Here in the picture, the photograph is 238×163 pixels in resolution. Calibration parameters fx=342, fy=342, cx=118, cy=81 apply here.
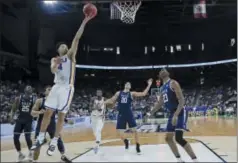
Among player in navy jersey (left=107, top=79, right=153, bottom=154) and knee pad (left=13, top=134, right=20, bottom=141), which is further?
player in navy jersey (left=107, top=79, right=153, bottom=154)

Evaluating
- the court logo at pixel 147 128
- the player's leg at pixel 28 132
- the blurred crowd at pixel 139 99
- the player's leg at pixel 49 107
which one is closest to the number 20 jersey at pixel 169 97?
the player's leg at pixel 49 107

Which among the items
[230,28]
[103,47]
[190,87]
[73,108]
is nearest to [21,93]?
[73,108]

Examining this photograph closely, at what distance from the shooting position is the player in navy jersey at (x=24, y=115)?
4.66 m

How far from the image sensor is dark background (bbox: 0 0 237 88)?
5215mm

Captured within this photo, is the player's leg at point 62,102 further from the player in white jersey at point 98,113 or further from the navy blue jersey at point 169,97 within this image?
the player in white jersey at point 98,113

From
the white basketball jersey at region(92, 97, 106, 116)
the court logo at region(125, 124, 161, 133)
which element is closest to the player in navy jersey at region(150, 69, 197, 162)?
the white basketball jersey at region(92, 97, 106, 116)

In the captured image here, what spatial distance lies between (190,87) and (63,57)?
4.06m

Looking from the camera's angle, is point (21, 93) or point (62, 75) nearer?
point (62, 75)

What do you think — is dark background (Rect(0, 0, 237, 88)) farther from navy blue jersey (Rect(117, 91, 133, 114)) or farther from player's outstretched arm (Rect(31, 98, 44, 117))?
navy blue jersey (Rect(117, 91, 133, 114))

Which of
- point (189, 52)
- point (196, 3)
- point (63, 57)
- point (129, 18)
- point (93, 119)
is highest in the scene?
point (196, 3)

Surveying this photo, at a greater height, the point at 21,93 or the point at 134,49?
the point at 134,49

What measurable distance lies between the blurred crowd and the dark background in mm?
226

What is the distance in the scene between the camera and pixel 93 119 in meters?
5.58

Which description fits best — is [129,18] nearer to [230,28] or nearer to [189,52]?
[189,52]
